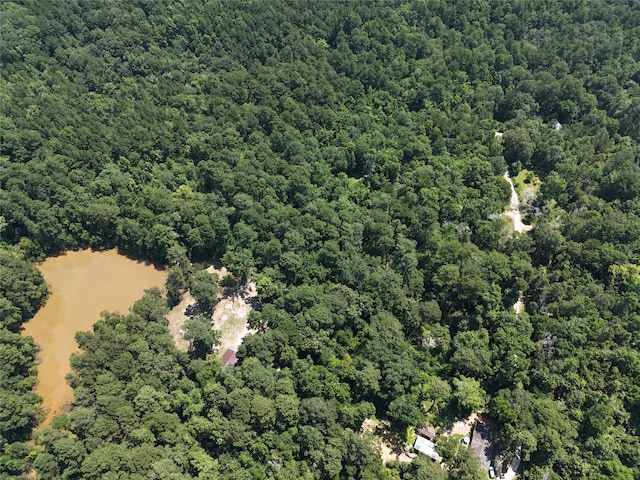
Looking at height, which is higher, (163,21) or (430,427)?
(163,21)

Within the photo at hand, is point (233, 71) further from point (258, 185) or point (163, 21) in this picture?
point (258, 185)

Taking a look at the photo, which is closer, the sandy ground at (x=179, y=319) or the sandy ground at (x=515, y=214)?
the sandy ground at (x=179, y=319)

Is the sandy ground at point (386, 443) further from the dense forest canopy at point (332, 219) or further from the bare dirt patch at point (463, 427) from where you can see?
the bare dirt patch at point (463, 427)

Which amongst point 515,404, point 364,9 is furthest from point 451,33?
point 515,404

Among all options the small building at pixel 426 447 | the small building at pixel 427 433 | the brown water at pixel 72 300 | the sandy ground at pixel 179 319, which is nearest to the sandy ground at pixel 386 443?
the small building at pixel 426 447

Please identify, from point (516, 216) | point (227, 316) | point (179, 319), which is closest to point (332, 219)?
point (227, 316)

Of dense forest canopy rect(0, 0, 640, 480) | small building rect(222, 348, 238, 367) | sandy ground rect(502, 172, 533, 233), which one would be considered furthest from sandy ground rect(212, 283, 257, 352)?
sandy ground rect(502, 172, 533, 233)

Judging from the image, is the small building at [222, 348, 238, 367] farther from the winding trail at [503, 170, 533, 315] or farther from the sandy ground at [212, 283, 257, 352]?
the winding trail at [503, 170, 533, 315]
